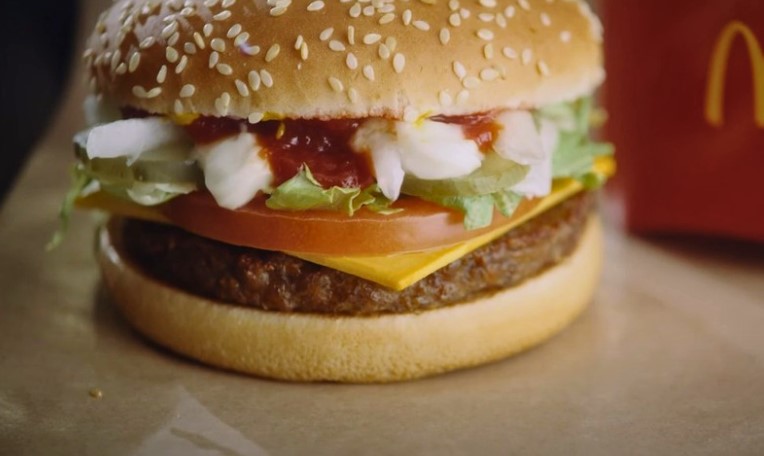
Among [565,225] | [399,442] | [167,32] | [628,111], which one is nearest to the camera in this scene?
[399,442]

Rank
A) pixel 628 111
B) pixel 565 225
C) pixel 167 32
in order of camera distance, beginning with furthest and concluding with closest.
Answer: pixel 628 111 → pixel 565 225 → pixel 167 32

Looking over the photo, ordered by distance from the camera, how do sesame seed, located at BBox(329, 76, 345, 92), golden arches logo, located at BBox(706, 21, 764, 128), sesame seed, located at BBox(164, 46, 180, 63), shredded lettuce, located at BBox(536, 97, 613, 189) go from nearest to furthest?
sesame seed, located at BBox(329, 76, 345, 92) → sesame seed, located at BBox(164, 46, 180, 63) → shredded lettuce, located at BBox(536, 97, 613, 189) → golden arches logo, located at BBox(706, 21, 764, 128)

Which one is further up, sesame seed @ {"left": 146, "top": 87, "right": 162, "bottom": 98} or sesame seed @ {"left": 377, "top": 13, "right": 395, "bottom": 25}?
sesame seed @ {"left": 377, "top": 13, "right": 395, "bottom": 25}

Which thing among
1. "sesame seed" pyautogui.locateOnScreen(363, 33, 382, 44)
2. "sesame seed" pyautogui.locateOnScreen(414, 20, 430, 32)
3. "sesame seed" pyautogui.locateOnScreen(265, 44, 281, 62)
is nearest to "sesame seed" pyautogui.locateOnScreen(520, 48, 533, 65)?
"sesame seed" pyautogui.locateOnScreen(414, 20, 430, 32)

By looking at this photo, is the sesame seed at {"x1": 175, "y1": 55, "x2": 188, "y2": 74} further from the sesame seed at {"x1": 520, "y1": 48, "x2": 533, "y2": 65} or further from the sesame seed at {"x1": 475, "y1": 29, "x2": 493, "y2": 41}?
the sesame seed at {"x1": 520, "y1": 48, "x2": 533, "y2": 65}

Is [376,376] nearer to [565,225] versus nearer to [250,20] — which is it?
[565,225]

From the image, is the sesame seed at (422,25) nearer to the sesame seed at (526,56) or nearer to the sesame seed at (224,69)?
the sesame seed at (526,56)

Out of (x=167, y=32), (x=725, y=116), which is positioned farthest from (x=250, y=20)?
(x=725, y=116)
